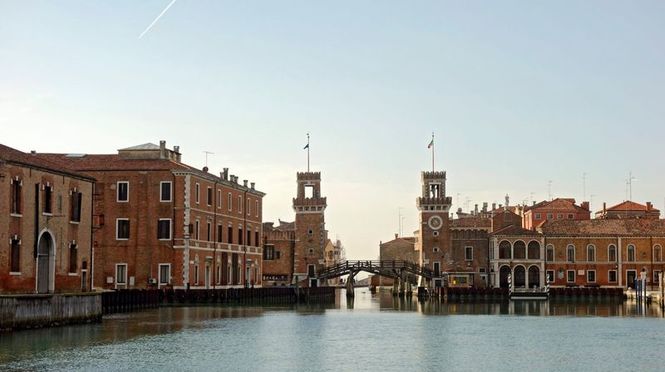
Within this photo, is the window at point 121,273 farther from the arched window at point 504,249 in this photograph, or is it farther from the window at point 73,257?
the arched window at point 504,249

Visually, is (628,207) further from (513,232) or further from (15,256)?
(15,256)

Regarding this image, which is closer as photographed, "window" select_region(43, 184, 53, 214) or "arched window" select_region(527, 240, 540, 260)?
"window" select_region(43, 184, 53, 214)

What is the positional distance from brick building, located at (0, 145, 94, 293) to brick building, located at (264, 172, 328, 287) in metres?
55.2

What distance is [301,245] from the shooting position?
4136 inches

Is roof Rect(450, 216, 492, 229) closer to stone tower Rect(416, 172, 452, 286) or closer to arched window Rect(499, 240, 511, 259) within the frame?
stone tower Rect(416, 172, 452, 286)

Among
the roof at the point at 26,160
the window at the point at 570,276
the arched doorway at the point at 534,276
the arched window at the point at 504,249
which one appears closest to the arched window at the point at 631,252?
the window at the point at 570,276

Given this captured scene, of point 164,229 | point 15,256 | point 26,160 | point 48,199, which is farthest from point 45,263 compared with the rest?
point 164,229

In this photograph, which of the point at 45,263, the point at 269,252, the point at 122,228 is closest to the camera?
the point at 45,263

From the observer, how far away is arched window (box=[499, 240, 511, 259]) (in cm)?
10150

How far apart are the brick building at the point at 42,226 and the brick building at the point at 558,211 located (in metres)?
86.2

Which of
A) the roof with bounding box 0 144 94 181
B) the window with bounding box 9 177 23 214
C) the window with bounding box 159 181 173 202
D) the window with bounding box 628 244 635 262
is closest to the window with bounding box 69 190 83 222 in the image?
the roof with bounding box 0 144 94 181

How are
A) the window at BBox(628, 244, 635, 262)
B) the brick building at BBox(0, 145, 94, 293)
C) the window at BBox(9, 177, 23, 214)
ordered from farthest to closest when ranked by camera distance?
the window at BBox(628, 244, 635, 262), the window at BBox(9, 177, 23, 214), the brick building at BBox(0, 145, 94, 293)

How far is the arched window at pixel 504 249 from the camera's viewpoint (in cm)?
10150

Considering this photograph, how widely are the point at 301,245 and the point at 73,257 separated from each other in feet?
191
